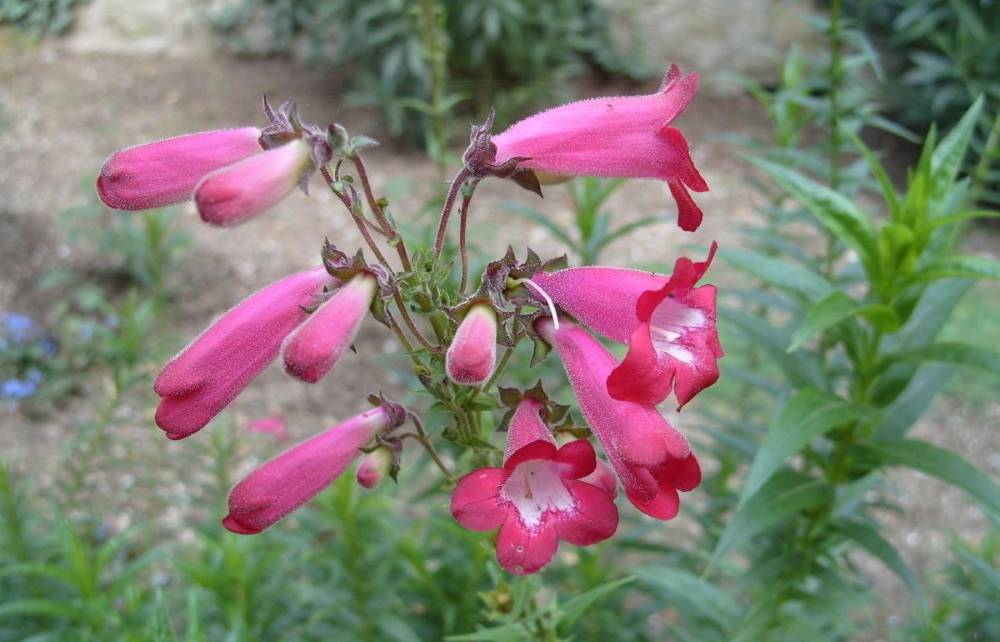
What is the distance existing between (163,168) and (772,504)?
5.03 feet

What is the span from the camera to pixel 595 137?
155 centimetres

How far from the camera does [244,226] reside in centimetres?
663

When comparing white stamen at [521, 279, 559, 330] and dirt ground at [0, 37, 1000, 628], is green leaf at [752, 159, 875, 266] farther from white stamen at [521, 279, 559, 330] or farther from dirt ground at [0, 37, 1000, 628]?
dirt ground at [0, 37, 1000, 628]

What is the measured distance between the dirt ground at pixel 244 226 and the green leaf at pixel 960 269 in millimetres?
1449

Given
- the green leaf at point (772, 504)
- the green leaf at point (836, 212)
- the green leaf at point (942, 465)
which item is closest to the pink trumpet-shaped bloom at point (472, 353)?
the green leaf at point (772, 504)

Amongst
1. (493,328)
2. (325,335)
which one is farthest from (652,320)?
(325,335)

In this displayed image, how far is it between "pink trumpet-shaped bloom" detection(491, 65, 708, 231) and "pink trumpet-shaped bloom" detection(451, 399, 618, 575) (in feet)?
1.53

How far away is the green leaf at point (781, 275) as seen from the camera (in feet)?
7.07

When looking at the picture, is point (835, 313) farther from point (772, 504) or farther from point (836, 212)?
point (772, 504)

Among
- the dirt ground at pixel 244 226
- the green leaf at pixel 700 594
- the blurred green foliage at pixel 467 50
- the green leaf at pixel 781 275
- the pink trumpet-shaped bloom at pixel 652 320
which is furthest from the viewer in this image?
the blurred green foliage at pixel 467 50

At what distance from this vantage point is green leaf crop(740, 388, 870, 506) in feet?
6.09

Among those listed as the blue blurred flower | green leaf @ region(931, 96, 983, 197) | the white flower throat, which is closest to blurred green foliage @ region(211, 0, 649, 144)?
the blue blurred flower

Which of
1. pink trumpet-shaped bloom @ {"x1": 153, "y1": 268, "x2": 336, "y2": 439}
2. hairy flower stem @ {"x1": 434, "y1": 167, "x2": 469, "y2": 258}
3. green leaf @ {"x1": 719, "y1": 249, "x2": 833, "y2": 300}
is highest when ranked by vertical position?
hairy flower stem @ {"x1": 434, "y1": 167, "x2": 469, "y2": 258}

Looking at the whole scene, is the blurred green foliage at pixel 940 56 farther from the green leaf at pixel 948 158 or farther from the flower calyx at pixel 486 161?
the flower calyx at pixel 486 161
